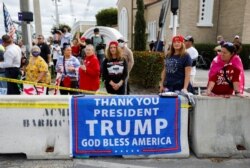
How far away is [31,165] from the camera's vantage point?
4070 millimetres

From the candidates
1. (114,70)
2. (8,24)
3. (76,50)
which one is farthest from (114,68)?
(8,24)

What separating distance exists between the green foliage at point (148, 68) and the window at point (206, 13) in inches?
469

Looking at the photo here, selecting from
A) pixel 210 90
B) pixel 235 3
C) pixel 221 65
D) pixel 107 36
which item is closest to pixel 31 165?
pixel 210 90

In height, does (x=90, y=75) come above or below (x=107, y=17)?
below

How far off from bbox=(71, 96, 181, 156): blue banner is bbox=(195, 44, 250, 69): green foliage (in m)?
13.4

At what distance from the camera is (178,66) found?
4.78 m

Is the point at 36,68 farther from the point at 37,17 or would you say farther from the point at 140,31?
the point at 37,17

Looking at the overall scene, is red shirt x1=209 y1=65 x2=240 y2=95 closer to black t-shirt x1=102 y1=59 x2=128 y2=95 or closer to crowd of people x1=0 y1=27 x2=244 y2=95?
crowd of people x1=0 y1=27 x2=244 y2=95

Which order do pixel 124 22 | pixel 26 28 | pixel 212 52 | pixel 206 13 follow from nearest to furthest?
pixel 26 28 < pixel 212 52 < pixel 206 13 < pixel 124 22

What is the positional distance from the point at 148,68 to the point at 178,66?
4445 millimetres

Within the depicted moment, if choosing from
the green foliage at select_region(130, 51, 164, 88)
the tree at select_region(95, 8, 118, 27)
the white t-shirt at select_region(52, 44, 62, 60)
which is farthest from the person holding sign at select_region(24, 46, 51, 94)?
the tree at select_region(95, 8, 118, 27)

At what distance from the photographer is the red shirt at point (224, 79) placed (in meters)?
4.51

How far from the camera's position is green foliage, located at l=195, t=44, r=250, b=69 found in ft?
54.6

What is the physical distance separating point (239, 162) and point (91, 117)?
2.37 meters
